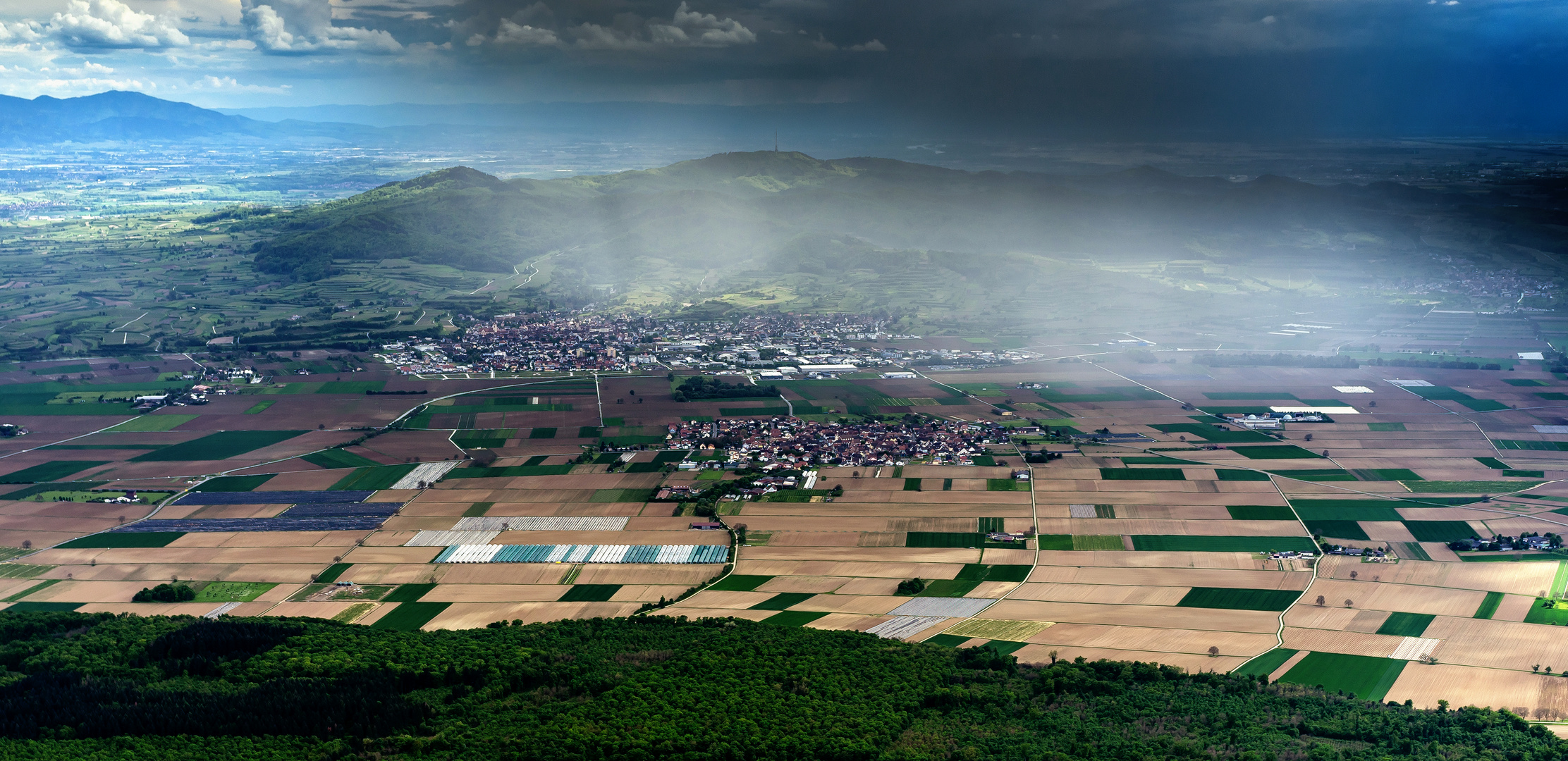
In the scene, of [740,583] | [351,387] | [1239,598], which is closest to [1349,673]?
[1239,598]

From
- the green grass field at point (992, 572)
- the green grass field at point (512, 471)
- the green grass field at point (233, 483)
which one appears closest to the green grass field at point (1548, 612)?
the green grass field at point (992, 572)

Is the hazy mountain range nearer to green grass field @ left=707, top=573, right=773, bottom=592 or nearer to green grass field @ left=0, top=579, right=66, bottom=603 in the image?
green grass field @ left=707, top=573, right=773, bottom=592

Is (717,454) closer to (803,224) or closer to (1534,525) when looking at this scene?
(1534,525)

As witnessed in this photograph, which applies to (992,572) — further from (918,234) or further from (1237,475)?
(918,234)

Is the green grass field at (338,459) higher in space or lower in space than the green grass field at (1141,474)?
lower

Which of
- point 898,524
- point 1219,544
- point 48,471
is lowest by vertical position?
point 48,471

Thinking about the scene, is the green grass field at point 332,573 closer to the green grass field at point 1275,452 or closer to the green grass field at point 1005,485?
the green grass field at point 1005,485

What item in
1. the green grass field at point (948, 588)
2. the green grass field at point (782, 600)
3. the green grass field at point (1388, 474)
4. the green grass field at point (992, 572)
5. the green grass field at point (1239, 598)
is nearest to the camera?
the green grass field at point (1239, 598)
